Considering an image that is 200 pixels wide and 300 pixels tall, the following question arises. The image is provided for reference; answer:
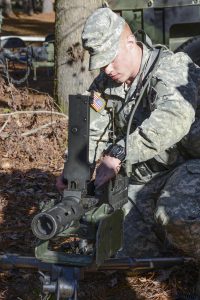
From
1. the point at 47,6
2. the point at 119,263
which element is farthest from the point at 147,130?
the point at 47,6

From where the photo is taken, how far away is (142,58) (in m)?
4.20

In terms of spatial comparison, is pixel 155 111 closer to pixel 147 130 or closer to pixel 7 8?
pixel 147 130

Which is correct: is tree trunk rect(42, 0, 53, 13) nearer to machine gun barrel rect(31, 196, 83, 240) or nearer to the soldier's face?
the soldier's face

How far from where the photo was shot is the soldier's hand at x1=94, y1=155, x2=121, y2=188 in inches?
140

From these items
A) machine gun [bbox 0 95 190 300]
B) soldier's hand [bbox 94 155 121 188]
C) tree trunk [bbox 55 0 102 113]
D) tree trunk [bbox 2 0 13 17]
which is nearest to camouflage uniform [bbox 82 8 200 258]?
soldier's hand [bbox 94 155 121 188]

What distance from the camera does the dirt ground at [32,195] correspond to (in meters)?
4.42

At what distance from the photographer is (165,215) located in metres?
4.12

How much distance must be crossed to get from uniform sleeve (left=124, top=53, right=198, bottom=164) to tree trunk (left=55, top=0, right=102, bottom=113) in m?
3.55

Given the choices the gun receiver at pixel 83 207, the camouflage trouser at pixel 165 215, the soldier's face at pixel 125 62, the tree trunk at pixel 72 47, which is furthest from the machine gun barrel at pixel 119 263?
the tree trunk at pixel 72 47

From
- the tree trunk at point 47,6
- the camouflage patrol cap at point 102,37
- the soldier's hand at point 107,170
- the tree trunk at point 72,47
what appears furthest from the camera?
the tree trunk at point 47,6

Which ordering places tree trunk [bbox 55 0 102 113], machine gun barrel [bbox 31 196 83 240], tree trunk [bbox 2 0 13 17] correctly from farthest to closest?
tree trunk [bbox 2 0 13 17], tree trunk [bbox 55 0 102 113], machine gun barrel [bbox 31 196 83 240]

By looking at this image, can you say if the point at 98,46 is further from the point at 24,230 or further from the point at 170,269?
the point at 24,230

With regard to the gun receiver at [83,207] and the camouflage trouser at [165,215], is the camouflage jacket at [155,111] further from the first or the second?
the gun receiver at [83,207]

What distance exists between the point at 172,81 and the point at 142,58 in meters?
0.33
